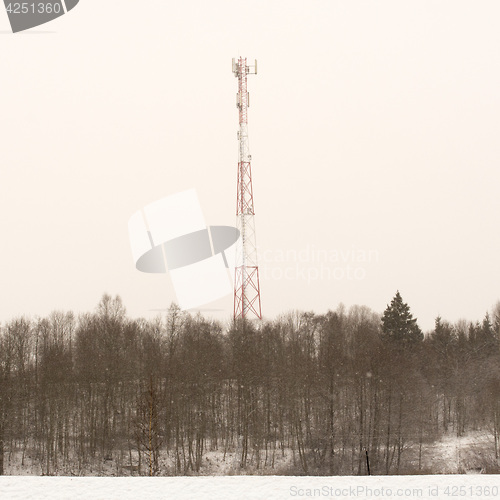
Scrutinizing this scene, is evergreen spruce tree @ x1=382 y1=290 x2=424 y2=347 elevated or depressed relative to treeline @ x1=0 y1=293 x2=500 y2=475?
elevated

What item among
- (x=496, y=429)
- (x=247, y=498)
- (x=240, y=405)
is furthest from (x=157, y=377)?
(x=247, y=498)

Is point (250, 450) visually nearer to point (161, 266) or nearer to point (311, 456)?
point (311, 456)

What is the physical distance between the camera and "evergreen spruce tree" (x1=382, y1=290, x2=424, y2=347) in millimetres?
58750

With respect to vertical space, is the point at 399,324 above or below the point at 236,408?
above

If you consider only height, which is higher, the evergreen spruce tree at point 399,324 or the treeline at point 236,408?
the evergreen spruce tree at point 399,324

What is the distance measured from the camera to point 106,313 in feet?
240

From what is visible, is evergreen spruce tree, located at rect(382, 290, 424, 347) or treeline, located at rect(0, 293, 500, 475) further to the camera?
evergreen spruce tree, located at rect(382, 290, 424, 347)

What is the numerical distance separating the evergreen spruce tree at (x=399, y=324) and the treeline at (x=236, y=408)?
6446 millimetres

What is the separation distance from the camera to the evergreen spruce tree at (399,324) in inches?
2313

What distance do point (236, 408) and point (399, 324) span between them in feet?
68.6

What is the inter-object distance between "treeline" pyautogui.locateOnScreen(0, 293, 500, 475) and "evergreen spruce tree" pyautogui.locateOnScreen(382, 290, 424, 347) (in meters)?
6.45

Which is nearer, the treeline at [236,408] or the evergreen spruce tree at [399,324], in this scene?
the treeline at [236,408]

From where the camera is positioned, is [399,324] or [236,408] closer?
[236,408]

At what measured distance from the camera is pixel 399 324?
5950cm
